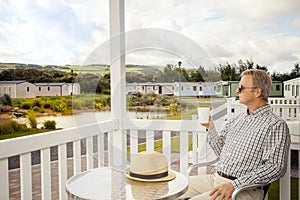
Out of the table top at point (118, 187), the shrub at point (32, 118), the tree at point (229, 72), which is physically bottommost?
the table top at point (118, 187)

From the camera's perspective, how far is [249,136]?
1.95m

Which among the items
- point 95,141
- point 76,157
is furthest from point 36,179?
point 95,141

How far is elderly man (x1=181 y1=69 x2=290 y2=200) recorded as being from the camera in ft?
5.95

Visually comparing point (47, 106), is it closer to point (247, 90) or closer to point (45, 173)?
point (45, 173)

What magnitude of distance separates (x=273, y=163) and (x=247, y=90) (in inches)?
17.6

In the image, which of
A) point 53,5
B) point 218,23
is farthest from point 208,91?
point 218,23

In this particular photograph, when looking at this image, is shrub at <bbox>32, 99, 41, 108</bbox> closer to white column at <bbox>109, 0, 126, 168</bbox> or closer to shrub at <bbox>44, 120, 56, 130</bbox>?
shrub at <bbox>44, 120, 56, 130</bbox>

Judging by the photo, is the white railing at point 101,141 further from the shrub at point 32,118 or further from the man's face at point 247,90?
the man's face at point 247,90

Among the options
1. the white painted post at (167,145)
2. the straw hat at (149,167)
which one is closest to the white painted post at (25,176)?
the straw hat at (149,167)

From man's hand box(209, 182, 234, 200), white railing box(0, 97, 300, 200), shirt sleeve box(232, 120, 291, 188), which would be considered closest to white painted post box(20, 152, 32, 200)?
white railing box(0, 97, 300, 200)

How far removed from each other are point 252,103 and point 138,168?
753mm

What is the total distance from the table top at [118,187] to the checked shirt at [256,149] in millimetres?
292

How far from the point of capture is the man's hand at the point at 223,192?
5.99 feet

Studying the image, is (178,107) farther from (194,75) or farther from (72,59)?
(72,59)
